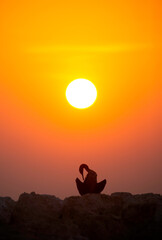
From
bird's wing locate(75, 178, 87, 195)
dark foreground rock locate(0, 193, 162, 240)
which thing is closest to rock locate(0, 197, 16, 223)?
dark foreground rock locate(0, 193, 162, 240)

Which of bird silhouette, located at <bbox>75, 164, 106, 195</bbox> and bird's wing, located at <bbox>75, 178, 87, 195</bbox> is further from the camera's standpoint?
bird's wing, located at <bbox>75, 178, 87, 195</bbox>

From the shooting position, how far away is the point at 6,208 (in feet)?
83.8

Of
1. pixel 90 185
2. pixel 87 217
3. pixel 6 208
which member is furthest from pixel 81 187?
pixel 87 217

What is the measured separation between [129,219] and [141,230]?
1.17m

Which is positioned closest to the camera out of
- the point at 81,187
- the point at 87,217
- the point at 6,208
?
the point at 87,217

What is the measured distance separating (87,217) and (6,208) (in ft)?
14.5

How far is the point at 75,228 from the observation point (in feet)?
76.3

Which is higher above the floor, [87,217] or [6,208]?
[6,208]

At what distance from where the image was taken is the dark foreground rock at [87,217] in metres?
22.6

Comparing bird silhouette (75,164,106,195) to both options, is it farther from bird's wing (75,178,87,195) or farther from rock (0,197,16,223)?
rock (0,197,16,223)

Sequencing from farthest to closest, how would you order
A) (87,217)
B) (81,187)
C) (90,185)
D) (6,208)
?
(81,187) → (90,185) → (6,208) → (87,217)

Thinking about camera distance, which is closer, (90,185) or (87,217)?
(87,217)

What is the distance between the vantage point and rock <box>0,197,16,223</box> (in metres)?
24.5

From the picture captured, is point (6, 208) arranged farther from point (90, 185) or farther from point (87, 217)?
point (90, 185)
